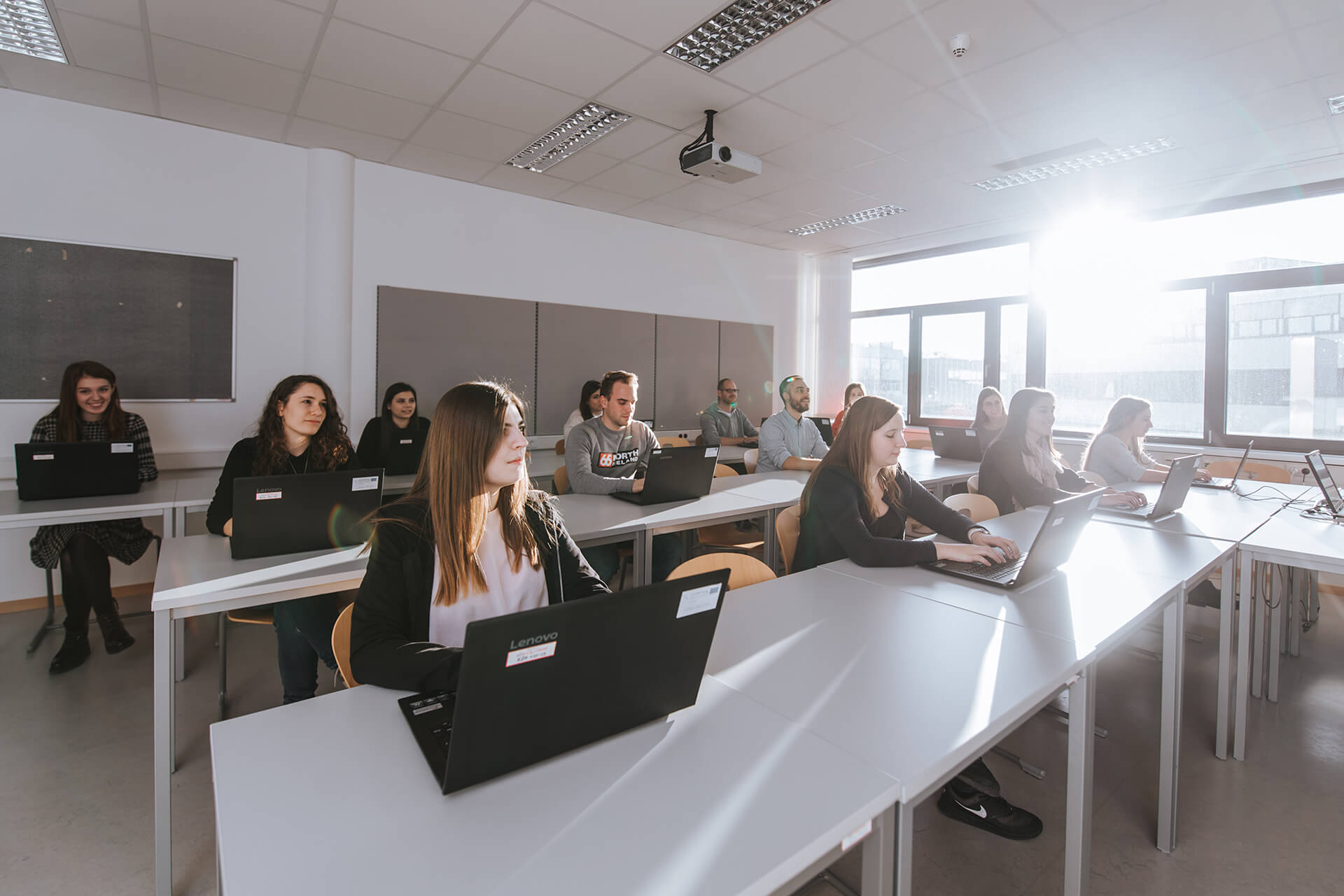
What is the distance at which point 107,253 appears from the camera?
3.89 m

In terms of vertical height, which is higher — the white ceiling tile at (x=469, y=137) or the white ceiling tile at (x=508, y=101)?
the white ceiling tile at (x=469, y=137)

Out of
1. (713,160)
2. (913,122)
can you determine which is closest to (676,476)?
(713,160)

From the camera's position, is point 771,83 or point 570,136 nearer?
point 771,83

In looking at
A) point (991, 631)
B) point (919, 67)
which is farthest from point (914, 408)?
point (991, 631)

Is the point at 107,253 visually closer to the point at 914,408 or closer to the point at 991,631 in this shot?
the point at 991,631

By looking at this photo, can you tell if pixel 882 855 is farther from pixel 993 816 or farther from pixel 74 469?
pixel 74 469

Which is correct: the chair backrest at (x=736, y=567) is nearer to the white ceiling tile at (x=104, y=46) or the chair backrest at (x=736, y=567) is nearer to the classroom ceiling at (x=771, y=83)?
the classroom ceiling at (x=771, y=83)

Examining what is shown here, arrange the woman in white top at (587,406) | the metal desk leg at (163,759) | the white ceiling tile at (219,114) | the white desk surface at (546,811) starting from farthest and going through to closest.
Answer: the woman in white top at (587,406)
the white ceiling tile at (219,114)
the metal desk leg at (163,759)
the white desk surface at (546,811)

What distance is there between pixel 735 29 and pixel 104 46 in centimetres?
304

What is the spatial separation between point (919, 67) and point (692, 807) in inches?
141

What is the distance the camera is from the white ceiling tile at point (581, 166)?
452 cm

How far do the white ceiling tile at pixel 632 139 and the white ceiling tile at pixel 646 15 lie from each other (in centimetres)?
94

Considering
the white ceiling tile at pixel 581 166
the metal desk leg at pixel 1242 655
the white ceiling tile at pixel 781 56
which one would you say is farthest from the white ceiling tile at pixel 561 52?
the metal desk leg at pixel 1242 655

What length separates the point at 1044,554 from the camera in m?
1.91
